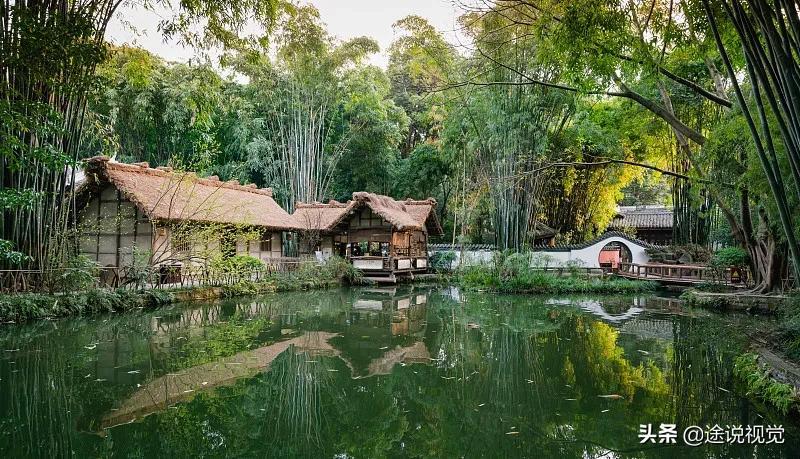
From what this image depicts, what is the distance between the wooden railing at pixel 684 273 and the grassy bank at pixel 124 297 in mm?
10130

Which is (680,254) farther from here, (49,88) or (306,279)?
(49,88)

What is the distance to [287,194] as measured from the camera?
2173cm

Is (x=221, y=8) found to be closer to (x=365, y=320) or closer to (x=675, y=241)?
(x=365, y=320)

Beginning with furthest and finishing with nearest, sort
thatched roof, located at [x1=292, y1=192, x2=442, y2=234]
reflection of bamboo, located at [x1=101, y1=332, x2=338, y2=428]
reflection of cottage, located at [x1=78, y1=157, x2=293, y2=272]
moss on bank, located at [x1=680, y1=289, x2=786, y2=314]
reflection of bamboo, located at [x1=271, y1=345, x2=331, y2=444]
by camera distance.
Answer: thatched roof, located at [x1=292, y1=192, x2=442, y2=234], reflection of cottage, located at [x1=78, y1=157, x2=293, y2=272], moss on bank, located at [x1=680, y1=289, x2=786, y2=314], reflection of bamboo, located at [x1=101, y1=332, x2=338, y2=428], reflection of bamboo, located at [x1=271, y1=345, x2=331, y2=444]

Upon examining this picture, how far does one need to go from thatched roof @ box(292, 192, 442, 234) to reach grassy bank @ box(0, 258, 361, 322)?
3.10 metres

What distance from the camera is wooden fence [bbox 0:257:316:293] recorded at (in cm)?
832

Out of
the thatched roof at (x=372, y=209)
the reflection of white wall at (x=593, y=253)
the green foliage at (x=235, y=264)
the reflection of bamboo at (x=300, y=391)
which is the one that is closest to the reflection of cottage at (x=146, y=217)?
the green foliage at (x=235, y=264)

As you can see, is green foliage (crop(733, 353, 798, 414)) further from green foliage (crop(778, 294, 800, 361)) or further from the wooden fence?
the wooden fence

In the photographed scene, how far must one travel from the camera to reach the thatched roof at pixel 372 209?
18.0 metres

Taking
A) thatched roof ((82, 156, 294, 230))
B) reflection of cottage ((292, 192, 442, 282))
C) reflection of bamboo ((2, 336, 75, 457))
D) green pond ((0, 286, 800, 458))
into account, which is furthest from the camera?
reflection of cottage ((292, 192, 442, 282))

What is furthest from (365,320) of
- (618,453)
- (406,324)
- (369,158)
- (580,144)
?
(369,158)

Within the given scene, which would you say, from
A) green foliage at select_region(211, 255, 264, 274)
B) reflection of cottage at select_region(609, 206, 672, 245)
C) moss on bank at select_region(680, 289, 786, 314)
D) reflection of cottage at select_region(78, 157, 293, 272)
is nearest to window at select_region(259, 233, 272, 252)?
reflection of cottage at select_region(78, 157, 293, 272)

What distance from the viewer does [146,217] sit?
12.8 m

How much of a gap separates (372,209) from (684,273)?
414 inches
